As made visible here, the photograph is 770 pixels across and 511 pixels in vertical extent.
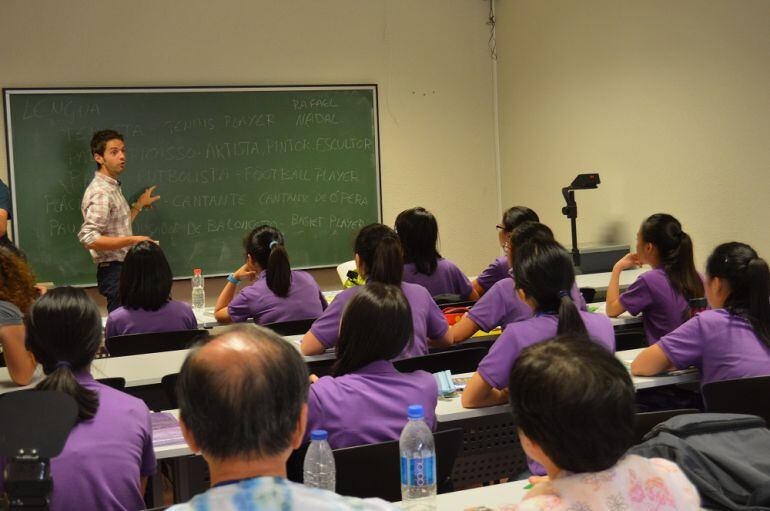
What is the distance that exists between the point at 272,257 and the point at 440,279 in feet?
3.20

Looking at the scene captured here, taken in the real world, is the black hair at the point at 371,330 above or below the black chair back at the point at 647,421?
above

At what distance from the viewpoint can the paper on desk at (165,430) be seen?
8.34 ft

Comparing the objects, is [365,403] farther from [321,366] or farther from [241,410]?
[321,366]

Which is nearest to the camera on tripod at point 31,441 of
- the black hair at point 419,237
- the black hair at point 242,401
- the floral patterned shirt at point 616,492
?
the black hair at point 242,401

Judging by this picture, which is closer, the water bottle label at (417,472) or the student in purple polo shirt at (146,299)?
the water bottle label at (417,472)

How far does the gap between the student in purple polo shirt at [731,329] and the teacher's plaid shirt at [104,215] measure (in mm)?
3853

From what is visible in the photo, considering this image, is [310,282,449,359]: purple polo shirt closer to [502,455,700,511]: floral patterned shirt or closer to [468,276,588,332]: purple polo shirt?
[468,276,588,332]: purple polo shirt

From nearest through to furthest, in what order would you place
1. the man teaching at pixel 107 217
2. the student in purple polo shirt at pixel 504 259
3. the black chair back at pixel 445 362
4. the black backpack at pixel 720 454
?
1. the black backpack at pixel 720 454
2. the black chair back at pixel 445 362
3. the student in purple polo shirt at pixel 504 259
4. the man teaching at pixel 107 217

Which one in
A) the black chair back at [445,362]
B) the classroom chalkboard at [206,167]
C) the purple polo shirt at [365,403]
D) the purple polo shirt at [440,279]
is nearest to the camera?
the purple polo shirt at [365,403]

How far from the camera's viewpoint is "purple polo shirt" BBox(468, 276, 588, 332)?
364 cm

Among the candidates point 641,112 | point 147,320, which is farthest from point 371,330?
point 641,112

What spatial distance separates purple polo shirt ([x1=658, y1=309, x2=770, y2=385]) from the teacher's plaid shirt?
3868 millimetres

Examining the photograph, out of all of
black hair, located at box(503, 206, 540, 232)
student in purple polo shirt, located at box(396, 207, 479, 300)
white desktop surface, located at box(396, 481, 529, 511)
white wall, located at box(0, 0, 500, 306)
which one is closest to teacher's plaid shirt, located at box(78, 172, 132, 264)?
white wall, located at box(0, 0, 500, 306)

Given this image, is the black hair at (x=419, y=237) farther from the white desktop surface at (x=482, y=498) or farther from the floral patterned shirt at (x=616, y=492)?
the floral patterned shirt at (x=616, y=492)
